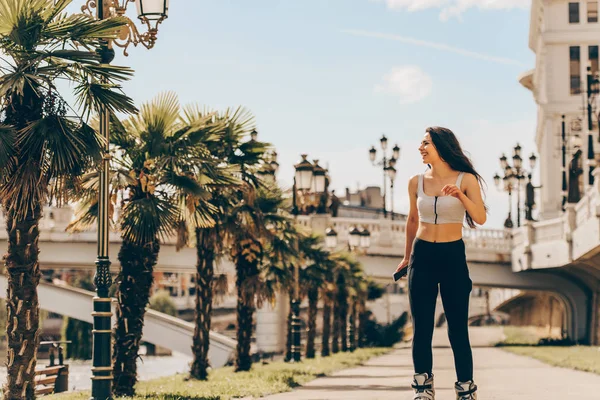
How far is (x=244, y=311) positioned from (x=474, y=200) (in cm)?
1997

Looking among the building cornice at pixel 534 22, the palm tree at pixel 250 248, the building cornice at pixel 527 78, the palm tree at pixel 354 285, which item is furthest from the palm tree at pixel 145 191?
the building cornice at pixel 527 78

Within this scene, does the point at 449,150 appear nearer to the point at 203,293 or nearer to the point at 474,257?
the point at 203,293

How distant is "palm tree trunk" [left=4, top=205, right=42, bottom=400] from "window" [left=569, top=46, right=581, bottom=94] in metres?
72.3

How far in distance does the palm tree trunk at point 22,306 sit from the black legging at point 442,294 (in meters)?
6.83

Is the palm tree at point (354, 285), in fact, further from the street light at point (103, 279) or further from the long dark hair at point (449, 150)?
the long dark hair at point (449, 150)

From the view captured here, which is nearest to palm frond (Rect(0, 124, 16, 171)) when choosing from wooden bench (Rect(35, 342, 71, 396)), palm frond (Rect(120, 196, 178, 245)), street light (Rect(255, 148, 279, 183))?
palm frond (Rect(120, 196, 178, 245))

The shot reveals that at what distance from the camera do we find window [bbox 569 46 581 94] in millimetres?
82312

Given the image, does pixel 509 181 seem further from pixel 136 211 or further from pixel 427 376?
pixel 427 376

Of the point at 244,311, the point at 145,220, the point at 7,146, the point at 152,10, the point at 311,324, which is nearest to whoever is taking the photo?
the point at 7,146

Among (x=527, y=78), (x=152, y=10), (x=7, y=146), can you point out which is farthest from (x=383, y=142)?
(x=527, y=78)

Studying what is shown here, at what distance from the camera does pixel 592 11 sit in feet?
270

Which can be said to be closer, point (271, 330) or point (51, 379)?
point (51, 379)

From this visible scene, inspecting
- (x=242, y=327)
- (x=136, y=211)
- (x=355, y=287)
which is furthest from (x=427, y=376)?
(x=355, y=287)

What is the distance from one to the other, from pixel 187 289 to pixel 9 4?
384ft
